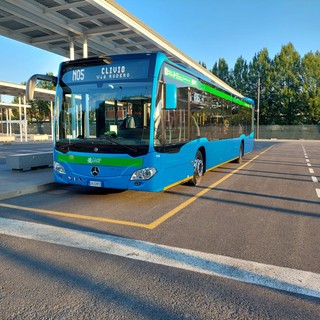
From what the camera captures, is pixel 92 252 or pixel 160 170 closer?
pixel 92 252

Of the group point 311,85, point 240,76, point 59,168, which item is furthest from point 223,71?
point 59,168

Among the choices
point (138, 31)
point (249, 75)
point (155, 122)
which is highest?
point (249, 75)

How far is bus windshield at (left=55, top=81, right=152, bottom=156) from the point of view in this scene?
6469mm

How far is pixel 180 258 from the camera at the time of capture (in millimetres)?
4070

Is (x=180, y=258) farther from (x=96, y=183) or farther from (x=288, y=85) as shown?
(x=288, y=85)

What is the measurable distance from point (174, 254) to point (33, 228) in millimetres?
2464

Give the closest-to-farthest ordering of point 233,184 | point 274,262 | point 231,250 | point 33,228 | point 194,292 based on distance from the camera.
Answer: point 194,292 < point 274,262 < point 231,250 < point 33,228 < point 233,184

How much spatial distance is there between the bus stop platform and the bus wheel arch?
12.6 ft

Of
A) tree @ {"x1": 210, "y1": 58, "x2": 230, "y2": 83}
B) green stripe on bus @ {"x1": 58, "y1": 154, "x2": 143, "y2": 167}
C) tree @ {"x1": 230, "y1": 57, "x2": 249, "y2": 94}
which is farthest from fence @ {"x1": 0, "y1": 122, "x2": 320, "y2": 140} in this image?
green stripe on bus @ {"x1": 58, "y1": 154, "x2": 143, "y2": 167}

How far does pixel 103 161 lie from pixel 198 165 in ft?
10.8

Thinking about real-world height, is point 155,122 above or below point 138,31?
below

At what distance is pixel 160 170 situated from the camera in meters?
6.58

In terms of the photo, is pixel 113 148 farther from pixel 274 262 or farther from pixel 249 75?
pixel 249 75

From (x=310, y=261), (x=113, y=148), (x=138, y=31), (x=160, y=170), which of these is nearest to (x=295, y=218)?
(x=310, y=261)
